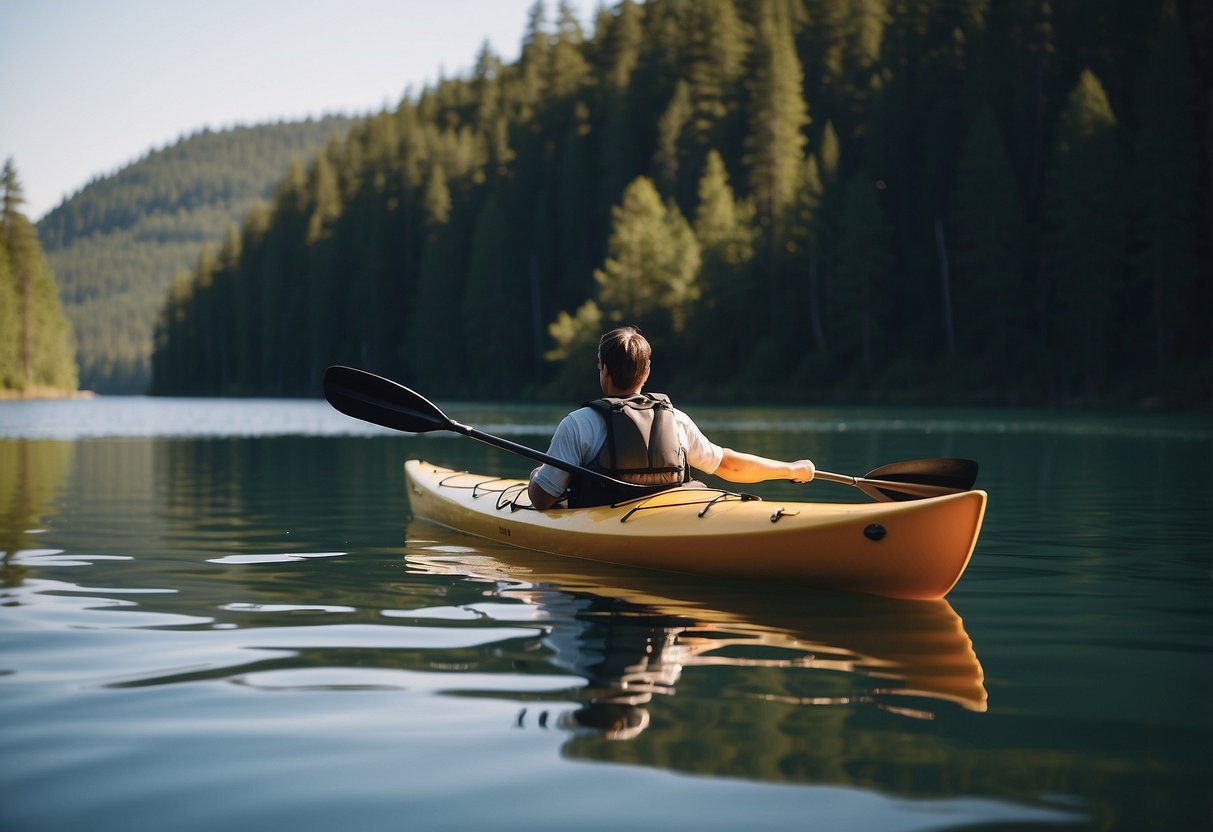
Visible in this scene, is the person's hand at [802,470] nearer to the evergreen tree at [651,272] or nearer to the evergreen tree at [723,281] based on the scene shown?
the evergreen tree at [651,272]

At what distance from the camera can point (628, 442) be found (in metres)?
6.95

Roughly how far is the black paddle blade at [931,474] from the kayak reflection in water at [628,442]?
57cm

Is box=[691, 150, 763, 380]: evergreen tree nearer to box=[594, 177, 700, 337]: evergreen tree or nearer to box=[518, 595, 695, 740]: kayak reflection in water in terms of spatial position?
box=[594, 177, 700, 337]: evergreen tree

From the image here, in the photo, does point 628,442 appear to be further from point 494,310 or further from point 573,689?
point 494,310

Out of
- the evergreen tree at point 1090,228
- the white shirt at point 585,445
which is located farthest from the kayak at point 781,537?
the evergreen tree at point 1090,228

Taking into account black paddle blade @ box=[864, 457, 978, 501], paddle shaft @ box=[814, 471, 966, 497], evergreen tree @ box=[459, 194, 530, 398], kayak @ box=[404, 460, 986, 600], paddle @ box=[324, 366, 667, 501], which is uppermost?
evergreen tree @ box=[459, 194, 530, 398]

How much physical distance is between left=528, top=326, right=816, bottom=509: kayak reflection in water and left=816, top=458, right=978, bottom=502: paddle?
0.51m

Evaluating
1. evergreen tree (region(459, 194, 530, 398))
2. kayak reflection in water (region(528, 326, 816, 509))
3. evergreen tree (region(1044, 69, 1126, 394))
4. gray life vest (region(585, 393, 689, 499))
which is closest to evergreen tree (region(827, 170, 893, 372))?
evergreen tree (region(1044, 69, 1126, 394))

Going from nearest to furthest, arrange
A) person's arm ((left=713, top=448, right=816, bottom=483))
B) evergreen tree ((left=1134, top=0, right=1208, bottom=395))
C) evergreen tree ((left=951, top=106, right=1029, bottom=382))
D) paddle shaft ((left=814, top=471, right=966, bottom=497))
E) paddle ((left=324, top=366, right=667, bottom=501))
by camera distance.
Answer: paddle shaft ((left=814, top=471, right=966, bottom=497)), person's arm ((left=713, top=448, right=816, bottom=483)), paddle ((left=324, top=366, right=667, bottom=501)), evergreen tree ((left=1134, top=0, right=1208, bottom=395)), evergreen tree ((left=951, top=106, right=1029, bottom=382))

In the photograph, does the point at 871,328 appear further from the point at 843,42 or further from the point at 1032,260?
the point at 843,42

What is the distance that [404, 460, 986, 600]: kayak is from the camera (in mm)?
5816

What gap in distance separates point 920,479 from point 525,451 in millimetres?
2400

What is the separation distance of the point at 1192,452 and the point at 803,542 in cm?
1444

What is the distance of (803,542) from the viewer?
6.16 metres
